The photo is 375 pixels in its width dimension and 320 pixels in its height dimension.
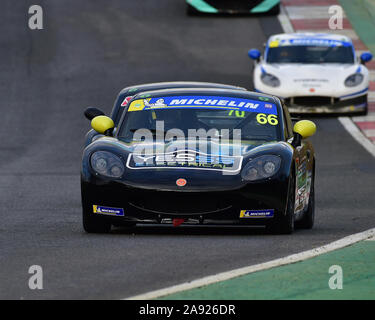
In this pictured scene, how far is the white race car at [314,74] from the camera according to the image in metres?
21.6

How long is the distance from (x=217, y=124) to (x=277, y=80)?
11318 millimetres

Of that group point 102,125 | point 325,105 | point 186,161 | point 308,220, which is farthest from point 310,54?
point 186,161

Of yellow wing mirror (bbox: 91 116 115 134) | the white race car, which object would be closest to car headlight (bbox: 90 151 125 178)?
yellow wing mirror (bbox: 91 116 115 134)

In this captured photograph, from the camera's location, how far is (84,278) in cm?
748

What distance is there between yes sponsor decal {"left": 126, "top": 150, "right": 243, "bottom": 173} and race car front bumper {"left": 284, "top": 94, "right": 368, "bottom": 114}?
11825 millimetres

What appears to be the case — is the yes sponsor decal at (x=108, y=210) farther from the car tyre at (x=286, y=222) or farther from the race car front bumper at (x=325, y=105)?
the race car front bumper at (x=325, y=105)

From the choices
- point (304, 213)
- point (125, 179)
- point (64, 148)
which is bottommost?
point (64, 148)

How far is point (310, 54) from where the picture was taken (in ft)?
75.0

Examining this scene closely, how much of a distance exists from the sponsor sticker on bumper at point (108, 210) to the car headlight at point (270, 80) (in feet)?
40.4

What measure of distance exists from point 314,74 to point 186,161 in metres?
12.4


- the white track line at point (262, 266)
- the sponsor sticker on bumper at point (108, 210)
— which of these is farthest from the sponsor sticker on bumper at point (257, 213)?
the sponsor sticker on bumper at point (108, 210)

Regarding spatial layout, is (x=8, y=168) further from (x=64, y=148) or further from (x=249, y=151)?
(x=249, y=151)

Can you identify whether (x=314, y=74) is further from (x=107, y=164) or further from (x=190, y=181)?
(x=190, y=181)
